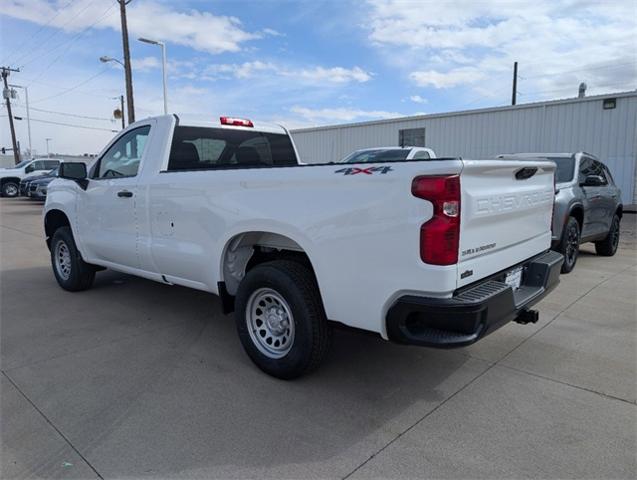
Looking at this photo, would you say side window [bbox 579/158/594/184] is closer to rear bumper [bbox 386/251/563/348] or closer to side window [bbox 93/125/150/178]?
rear bumper [bbox 386/251/563/348]

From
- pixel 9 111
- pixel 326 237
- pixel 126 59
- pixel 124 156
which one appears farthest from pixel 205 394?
pixel 9 111

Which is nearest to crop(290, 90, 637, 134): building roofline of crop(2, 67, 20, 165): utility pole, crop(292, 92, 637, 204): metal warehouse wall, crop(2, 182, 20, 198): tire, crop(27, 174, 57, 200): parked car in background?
crop(292, 92, 637, 204): metal warehouse wall

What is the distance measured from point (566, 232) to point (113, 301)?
5850 mm

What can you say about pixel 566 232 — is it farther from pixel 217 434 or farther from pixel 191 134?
pixel 217 434

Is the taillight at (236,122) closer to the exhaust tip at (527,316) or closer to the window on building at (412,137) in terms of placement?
the exhaust tip at (527,316)

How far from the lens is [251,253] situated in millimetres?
3990

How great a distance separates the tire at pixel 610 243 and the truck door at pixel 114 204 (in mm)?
7762

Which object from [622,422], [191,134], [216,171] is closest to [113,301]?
[191,134]

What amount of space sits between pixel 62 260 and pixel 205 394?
398 cm

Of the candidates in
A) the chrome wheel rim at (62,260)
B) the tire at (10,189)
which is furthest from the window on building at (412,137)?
the tire at (10,189)

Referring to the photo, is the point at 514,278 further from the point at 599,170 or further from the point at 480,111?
the point at 480,111

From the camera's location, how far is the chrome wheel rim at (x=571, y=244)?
662 centimetres

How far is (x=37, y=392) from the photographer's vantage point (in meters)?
3.36

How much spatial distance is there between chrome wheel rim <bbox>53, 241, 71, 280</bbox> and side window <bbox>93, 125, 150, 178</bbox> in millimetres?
1273
